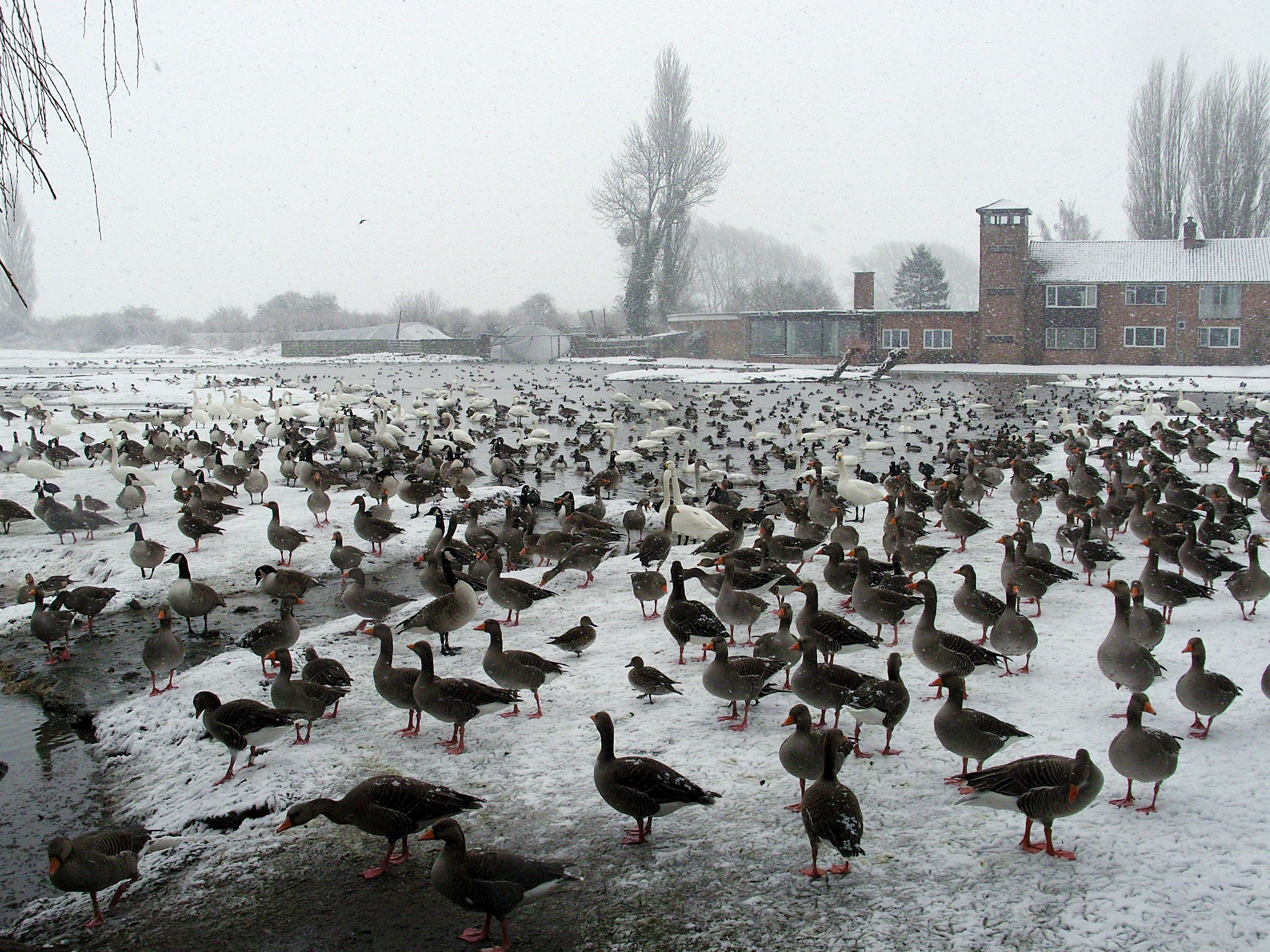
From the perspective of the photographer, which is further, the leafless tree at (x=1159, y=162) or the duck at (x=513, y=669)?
the leafless tree at (x=1159, y=162)

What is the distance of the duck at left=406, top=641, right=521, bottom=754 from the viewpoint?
6.80 m

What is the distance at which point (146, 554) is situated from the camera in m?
11.5

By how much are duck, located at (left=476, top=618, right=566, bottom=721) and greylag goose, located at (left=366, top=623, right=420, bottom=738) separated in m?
0.65

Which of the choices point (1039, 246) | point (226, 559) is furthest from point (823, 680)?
point (1039, 246)

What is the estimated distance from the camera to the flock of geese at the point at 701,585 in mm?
5430

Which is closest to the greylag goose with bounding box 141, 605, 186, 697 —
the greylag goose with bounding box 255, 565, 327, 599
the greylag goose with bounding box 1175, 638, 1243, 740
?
the greylag goose with bounding box 255, 565, 327, 599

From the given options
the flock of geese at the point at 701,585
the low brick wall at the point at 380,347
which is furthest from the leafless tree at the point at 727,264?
the flock of geese at the point at 701,585

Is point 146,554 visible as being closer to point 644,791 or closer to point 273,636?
point 273,636

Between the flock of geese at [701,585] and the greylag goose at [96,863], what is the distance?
0.01 metres

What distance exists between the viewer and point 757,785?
6.06m

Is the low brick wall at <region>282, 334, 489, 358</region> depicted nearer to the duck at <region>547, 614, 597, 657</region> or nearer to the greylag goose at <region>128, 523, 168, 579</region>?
the greylag goose at <region>128, 523, 168, 579</region>

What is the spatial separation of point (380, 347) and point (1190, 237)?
67555 millimetres

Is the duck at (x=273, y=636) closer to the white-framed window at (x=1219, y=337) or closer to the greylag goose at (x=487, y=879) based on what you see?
the greylag goose at (x=487, y=879)

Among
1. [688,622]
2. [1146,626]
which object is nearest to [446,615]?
[688,622]
